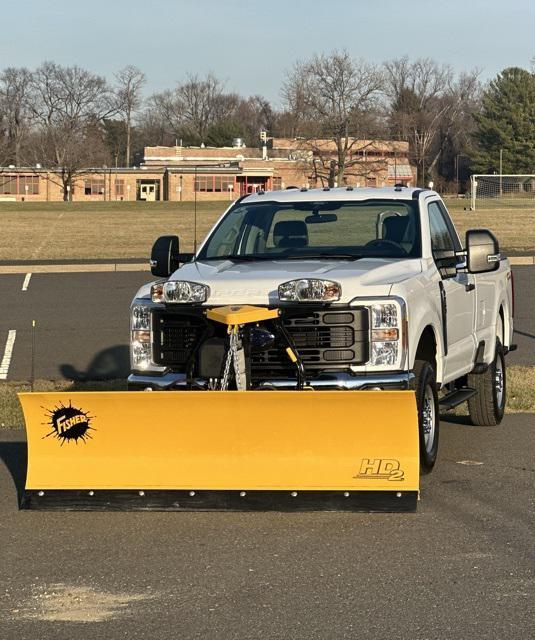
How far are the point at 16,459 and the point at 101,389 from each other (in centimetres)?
341

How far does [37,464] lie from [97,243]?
35031 mm

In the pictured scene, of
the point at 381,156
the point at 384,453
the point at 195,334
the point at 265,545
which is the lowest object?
the point at 265,545

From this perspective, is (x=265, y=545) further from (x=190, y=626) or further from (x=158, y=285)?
(x=158, y=285)

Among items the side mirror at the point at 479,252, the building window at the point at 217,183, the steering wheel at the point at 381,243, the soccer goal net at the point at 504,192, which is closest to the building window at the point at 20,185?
the building window at the point at 217,183

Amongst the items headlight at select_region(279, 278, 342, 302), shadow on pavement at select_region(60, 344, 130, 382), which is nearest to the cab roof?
headlight at select_region(279, 278, 342, 302)

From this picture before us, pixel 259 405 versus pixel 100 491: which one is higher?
pixel 259 405

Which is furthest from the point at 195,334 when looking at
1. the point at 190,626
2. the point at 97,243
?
the point at 97,243

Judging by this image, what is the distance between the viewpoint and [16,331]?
714 inches

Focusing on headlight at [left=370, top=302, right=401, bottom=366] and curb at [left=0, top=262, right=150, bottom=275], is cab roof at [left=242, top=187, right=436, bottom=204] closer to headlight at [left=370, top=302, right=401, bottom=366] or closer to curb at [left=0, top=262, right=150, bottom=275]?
headlight at [left=370, top=302, right=401, bottom=366]

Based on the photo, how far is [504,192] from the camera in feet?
194

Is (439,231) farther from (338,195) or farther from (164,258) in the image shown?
(164,258)

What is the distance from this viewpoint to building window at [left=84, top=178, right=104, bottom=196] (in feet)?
355

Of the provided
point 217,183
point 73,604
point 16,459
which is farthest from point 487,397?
point 217,183

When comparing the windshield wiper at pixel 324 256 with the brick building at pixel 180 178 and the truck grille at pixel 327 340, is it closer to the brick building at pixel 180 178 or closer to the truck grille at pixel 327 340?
the truck grille at pixel 327 340
